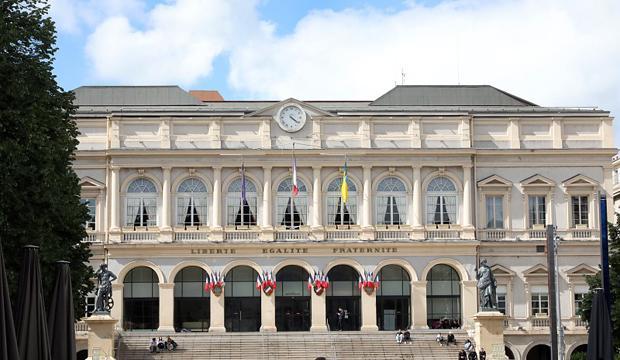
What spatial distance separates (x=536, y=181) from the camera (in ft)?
228

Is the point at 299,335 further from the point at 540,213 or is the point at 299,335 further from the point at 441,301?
the point at 540,213

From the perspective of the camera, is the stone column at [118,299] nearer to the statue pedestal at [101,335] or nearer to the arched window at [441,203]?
the statue pedestal at [101,335]

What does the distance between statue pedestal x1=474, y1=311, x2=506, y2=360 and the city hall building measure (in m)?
9.97

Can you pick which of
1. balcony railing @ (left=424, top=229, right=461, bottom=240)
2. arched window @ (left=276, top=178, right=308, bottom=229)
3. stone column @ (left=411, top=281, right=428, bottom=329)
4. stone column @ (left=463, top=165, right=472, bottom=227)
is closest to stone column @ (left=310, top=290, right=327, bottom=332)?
arched window @ (left=276, top=178, right=308, bottom=229)

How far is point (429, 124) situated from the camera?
69375 mm

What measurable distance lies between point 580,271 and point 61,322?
47680 millimetres

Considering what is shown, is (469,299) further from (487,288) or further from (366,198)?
(487,288)

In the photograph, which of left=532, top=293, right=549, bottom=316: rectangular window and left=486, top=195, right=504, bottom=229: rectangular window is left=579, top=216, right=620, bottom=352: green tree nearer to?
left=532, top=293, right=549, bottom=316: rectangular window

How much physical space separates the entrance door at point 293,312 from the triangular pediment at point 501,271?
11.2 m

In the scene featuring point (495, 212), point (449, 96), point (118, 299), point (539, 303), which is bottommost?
point (539, 303)

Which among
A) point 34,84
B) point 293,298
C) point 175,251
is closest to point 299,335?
point 293,298

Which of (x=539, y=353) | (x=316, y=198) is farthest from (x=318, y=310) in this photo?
(x=539, y=353)

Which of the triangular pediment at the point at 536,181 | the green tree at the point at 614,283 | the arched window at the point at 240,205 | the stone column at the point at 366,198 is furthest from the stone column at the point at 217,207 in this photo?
the green tree at the point at 614,283

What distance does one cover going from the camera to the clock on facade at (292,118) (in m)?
68.8
